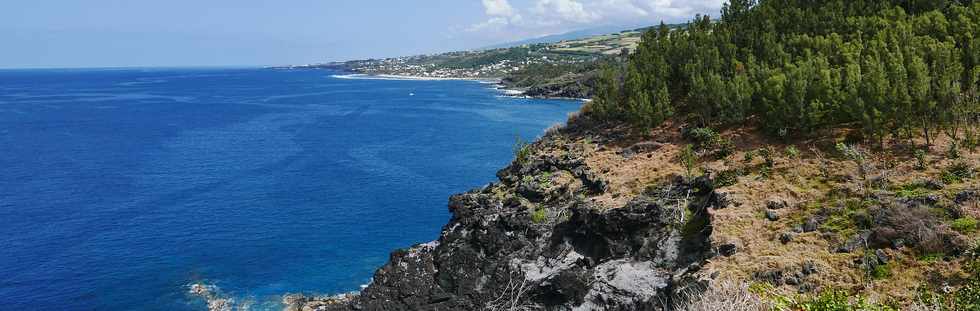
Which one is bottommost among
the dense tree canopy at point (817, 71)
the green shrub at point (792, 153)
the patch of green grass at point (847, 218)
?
the patch of green grass at point (847, 218)

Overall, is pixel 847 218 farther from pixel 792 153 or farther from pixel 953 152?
pixel 953 152

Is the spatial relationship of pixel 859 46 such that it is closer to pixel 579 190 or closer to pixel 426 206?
pixel 579 190

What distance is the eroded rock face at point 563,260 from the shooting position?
3569 cm

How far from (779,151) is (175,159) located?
97.6m

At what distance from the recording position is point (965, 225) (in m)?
30.1

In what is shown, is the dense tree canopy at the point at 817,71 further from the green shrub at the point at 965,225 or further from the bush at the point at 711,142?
the green shrub at the point at 965,225

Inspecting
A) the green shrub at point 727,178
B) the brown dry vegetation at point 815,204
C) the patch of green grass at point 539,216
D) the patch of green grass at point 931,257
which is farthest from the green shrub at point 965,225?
the patch of green grass at point 539,216

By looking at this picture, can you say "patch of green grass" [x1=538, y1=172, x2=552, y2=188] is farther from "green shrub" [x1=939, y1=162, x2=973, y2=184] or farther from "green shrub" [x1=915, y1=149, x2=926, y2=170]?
"green shrub" [x1=939, y1=162, x2=973, y2=184]

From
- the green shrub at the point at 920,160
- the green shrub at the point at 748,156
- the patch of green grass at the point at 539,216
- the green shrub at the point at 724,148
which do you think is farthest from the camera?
the green shrub at the point at 724,148

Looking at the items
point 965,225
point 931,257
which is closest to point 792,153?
point 965,225

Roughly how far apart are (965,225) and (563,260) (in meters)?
22.1

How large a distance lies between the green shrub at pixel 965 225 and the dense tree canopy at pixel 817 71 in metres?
12.9

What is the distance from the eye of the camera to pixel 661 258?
1469 inches

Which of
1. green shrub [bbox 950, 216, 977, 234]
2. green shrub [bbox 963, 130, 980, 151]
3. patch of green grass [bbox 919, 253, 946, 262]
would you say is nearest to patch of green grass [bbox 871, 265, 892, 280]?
patch of green grass [bbox 919, 253, 946, 262]
